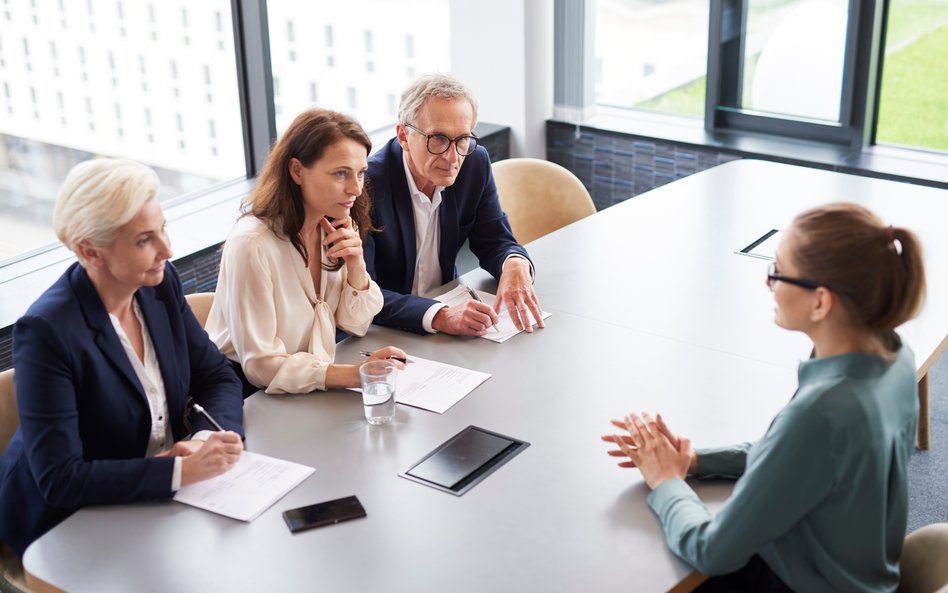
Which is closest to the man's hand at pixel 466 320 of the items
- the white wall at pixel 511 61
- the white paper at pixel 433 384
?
the white paper at pixel 433 384

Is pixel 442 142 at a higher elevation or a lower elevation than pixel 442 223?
higher

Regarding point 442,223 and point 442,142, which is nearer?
point 442,142

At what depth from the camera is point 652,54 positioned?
16.9ft

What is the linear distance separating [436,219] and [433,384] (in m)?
0.82

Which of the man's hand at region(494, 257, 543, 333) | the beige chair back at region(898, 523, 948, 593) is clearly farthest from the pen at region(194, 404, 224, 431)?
the beige chair back at region(898, 523, 948, 593)

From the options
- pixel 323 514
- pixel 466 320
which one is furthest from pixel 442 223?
pixel 323 514

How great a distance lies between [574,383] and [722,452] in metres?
0.45

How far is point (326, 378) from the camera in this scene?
2.18m

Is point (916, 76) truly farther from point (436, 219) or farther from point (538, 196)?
point (436, 219)

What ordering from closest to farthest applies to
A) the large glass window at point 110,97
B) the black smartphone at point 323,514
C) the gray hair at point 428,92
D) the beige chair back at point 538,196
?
1. the black smartphone at point 323,514
2. the gray hair at point 428,92
3. the beige chair back at point 538,196
4. the large glass window at point 110,97

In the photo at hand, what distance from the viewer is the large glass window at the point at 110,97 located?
12.0 feet

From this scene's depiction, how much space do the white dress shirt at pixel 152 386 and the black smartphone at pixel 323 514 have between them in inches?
17.8

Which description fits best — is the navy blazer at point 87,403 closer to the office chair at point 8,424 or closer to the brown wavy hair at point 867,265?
the office chair at point 8,424

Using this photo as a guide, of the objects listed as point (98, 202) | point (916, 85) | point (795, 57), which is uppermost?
point (98, 202)
